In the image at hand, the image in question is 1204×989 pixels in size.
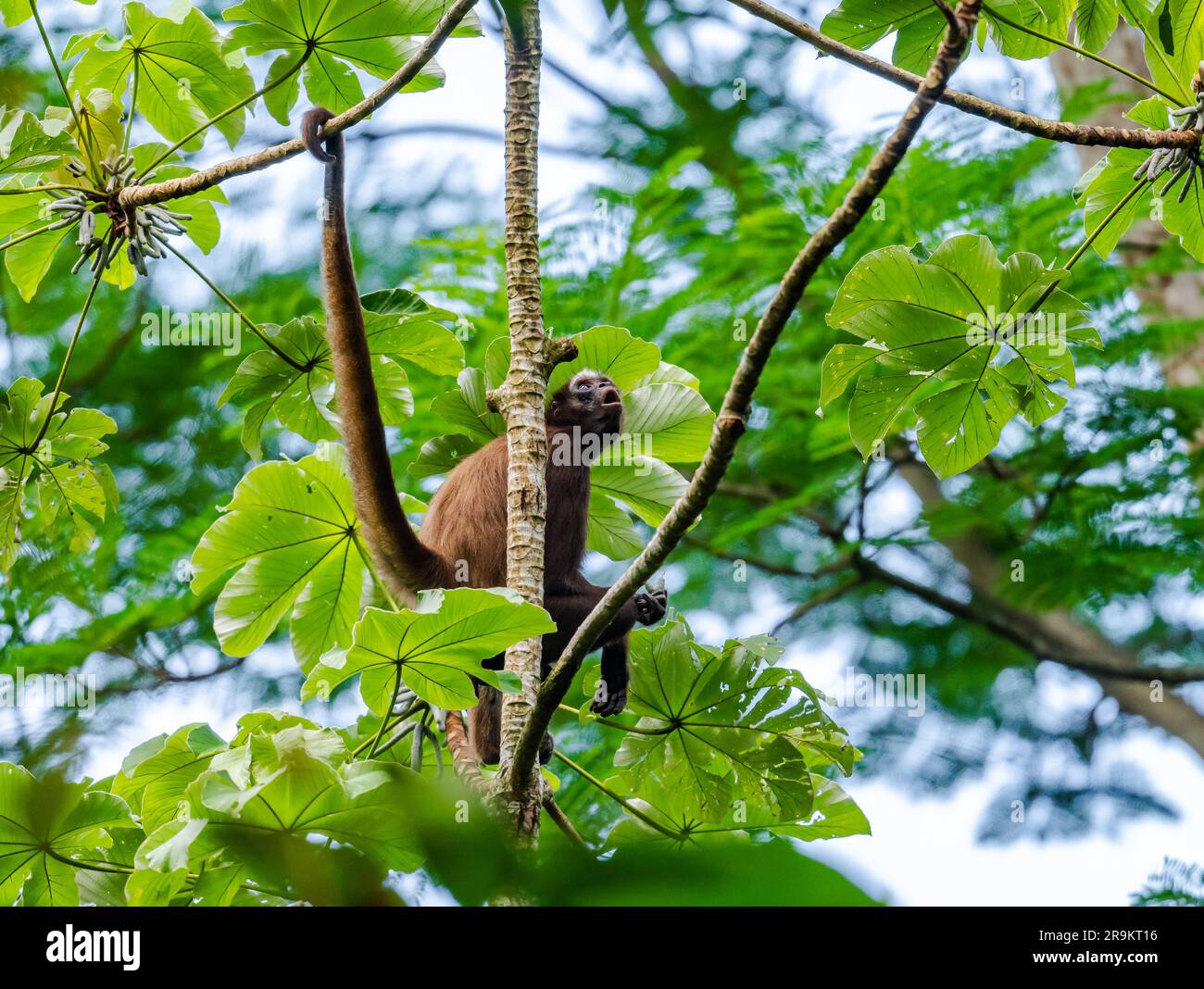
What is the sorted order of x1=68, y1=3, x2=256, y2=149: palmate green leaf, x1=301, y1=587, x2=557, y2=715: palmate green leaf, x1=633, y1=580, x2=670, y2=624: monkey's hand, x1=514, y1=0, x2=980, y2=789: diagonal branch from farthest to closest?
x1=633, y1=580, x2=670, y2=624: monkey's hand
x1=68, y1=3, x2=256, y2=149: palmate green leaf
x1=301, y1=587, x2=557, y2=715: palmate green leaf
x1=514, y1=0, x2=980, y2=789: diagonal branch

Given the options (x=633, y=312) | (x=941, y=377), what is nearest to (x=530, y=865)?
(x=941, y=377)

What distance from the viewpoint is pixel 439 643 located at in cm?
250

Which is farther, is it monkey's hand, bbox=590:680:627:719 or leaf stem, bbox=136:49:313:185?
monkey's hand, bbox=590:680:627:719

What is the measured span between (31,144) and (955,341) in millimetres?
2474

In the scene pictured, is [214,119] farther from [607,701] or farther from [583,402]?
[583,402]

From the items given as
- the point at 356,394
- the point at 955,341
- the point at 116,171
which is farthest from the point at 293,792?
the point at 955,341

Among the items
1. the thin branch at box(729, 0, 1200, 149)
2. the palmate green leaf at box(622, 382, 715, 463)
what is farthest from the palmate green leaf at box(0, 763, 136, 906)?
the thin branch at box(729, 0, 1200, 149)

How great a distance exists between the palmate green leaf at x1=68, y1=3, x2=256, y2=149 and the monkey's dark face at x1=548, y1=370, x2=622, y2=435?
1.92 m

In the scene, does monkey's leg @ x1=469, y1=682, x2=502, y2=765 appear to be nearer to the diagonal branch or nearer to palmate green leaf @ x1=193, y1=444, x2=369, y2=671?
palmate green leaf @ x1=193, y1=444, x2=369, y2=671

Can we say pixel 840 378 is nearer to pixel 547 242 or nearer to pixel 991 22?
pixel 991 22

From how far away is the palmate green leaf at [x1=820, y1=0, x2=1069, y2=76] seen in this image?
3121mm

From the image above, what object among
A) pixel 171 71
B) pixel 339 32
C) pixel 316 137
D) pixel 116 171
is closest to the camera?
pixel 316 137

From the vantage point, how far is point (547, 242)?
259 inches

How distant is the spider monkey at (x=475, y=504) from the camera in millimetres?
3219
